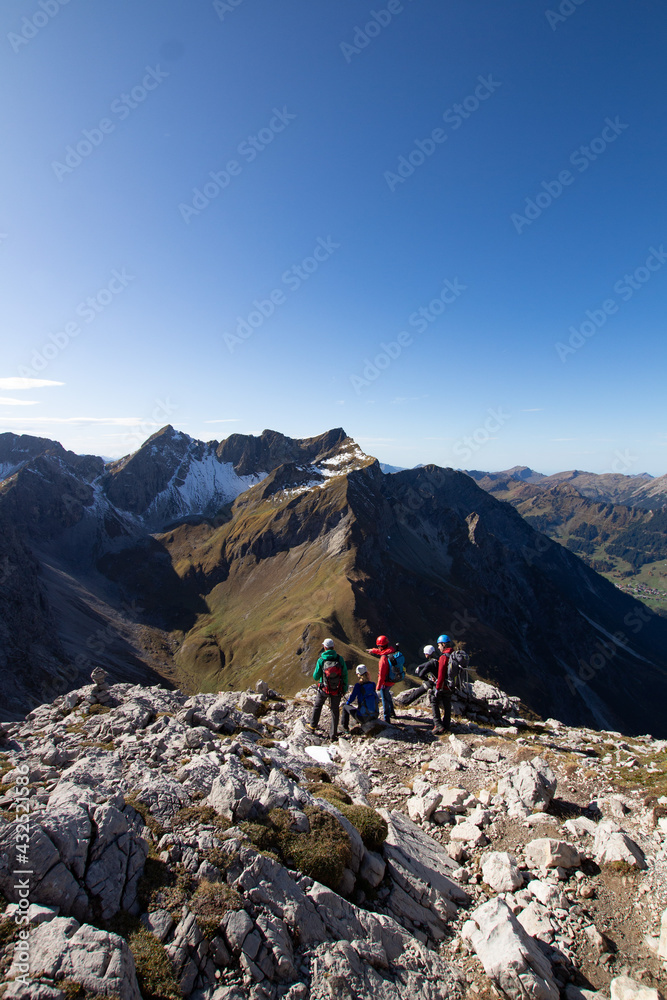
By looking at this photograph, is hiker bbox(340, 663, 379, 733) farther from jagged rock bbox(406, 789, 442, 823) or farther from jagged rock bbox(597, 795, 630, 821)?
jagged rock bbox(597, 795, 630, 821)

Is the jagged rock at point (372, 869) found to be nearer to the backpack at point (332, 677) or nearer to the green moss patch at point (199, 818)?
the green moss patch at point (199, 818)

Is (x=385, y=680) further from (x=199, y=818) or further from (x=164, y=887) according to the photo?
(x=164, y=887)

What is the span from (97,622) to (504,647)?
188 meters

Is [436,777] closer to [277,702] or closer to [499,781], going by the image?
[499,781]

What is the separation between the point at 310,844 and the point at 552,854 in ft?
20.8

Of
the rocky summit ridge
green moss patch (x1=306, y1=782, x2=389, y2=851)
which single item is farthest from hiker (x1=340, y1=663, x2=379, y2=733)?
green moss patch (x1=306, y1=782, x2=389, y2=851)

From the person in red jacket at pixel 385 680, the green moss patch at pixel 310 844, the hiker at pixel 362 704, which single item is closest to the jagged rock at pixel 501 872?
the green moss patch at pixel 310 844

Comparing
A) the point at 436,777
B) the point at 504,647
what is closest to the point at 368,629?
the point at 504,647

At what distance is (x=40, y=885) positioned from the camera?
24.5ft

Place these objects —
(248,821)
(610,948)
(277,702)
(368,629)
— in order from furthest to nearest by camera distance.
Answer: (368,629) < (277,702) < (248,821) < (610,948)

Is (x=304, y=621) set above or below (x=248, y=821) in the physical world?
below

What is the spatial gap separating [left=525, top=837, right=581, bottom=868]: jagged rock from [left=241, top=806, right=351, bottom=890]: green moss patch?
5168 millimetres

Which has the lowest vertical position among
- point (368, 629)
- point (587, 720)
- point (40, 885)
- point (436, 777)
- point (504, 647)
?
point (587, 720)

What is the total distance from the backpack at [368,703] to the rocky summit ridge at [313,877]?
5382mm
